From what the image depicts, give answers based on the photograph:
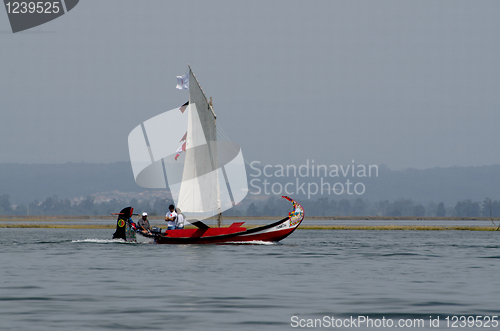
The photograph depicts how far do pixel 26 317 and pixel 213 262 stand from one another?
18858mm

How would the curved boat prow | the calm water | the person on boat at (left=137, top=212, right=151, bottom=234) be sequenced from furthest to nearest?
1. the curved boat prow
2. the person on boat at (left=137, top=212, right=151, bottom=234)
3. the calm water

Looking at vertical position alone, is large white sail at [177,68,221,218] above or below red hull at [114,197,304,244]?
above

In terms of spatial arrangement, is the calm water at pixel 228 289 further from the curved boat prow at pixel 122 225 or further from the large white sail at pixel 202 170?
the curved boat prow at pixel 122 225

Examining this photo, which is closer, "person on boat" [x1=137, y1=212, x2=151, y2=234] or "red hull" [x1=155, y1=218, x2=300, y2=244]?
"red hull" [x1=155, y1=218, x2=300, y2=244]

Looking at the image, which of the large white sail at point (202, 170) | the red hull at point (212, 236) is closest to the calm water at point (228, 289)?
the red hull at point (212, 236)

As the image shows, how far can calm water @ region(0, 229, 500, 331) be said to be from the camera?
1917cm

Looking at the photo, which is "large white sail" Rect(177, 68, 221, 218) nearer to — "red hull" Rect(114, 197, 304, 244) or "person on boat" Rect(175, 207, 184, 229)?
"person on boat" Rect(175, 207, 184, 229)

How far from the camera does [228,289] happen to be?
83.2ft

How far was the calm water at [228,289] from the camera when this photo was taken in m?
19.2

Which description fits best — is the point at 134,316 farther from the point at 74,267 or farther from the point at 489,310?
the point at 74,267

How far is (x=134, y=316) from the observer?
19.2 meters

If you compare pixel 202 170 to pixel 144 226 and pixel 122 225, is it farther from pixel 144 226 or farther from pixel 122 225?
pixel 122 225

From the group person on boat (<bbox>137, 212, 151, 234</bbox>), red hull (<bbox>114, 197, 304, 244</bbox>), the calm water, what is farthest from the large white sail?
the calm water

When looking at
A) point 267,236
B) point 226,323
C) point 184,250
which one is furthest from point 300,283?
point 267,236
